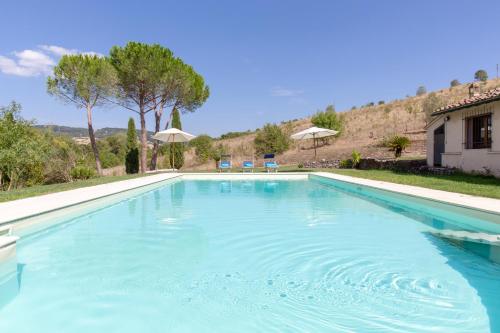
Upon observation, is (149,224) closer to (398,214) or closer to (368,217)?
(368,217)

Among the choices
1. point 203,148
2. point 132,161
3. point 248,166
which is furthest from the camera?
point 203,148

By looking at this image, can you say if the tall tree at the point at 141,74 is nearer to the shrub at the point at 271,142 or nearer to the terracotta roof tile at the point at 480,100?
the shrub at the point at 271,142

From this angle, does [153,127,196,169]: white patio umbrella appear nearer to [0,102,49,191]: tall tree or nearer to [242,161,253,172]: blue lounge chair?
[242,161,253,172]: blue lounge chair

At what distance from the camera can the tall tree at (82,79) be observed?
54.0 feet

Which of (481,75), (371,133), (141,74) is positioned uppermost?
(481,75)

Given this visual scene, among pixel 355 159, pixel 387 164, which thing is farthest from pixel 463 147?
pixel 355 159

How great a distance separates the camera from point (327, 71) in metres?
24.8

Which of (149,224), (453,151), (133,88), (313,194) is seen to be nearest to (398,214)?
(313,194)

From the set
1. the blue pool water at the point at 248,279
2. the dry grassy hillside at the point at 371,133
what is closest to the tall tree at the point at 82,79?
the dry grassy hillside at the point at 371,133

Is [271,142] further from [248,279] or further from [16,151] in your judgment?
[248,279]

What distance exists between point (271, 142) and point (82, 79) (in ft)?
47.1

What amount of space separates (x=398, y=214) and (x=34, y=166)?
14172 millimetres

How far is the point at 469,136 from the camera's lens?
35.8 ft

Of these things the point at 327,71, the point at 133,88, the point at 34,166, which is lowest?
the point at 34,166
